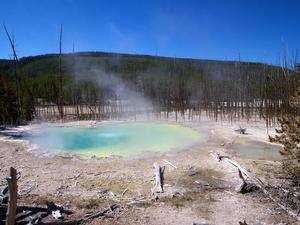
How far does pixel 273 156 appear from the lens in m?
12.3

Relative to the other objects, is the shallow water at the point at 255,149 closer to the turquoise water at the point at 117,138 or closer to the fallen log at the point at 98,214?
the turquoise water at the point at 117,138

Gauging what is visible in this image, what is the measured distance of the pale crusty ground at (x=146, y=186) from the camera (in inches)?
300

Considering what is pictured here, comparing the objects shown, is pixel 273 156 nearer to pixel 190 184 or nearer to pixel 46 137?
pixel 190 184

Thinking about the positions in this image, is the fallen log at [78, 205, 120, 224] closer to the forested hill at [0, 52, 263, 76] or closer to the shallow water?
the shallow water

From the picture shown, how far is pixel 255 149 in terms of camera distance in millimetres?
13383

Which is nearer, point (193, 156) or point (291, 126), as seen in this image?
point (291, 126)

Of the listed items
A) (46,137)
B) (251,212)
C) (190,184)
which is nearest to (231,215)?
(251,212)

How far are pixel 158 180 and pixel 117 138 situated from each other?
8.10m

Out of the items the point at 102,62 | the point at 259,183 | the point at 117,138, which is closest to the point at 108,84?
the point at 102,62

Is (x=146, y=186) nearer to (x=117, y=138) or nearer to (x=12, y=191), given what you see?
(x=12, y=191)

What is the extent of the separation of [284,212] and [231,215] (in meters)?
1.06

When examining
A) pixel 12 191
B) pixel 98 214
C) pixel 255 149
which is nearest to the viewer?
→ pixel 12 191

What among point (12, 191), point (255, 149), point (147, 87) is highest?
point (147, 87)

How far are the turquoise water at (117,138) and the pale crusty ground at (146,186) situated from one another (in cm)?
157
